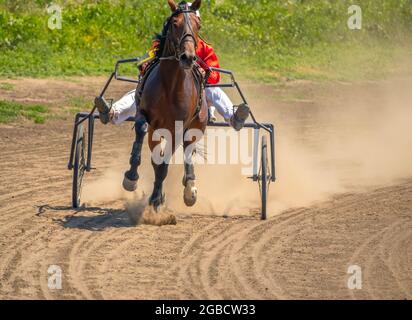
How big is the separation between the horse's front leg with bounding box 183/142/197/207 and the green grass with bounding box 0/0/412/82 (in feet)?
34.6

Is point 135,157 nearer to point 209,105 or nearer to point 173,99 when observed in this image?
point 173,99

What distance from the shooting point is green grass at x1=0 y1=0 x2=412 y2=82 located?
75.7ft

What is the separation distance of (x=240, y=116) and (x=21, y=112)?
24.5 ft

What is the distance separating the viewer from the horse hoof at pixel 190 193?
35.5 ft

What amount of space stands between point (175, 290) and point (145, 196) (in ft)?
11.3

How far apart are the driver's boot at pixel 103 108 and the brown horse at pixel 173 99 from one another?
12.6 inches

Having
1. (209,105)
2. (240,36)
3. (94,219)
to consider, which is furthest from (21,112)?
(240,36)

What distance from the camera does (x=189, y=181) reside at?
428 inches

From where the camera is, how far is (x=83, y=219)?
424 inches

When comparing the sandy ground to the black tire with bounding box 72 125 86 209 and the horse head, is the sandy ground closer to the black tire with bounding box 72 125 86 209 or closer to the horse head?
the black tire with bounding box 72 125 86 209

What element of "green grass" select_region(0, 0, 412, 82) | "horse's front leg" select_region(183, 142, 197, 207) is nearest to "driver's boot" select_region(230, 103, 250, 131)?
"horse's front leg" select_region(183, 142, 197, 207)

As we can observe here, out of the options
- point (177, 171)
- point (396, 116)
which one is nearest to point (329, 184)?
point (177, 171)

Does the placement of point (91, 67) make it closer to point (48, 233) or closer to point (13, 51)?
point (13, 51)
